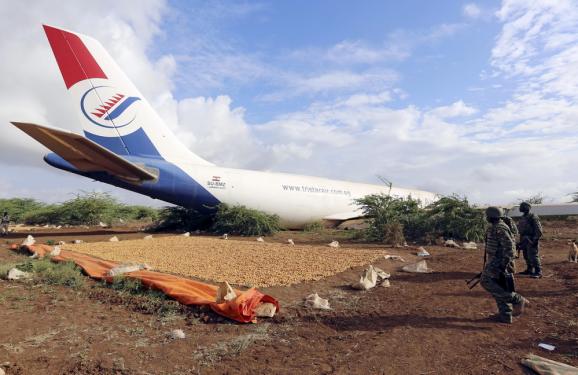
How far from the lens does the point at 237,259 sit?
9773 millimetres

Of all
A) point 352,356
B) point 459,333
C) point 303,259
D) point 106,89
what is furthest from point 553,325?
point 106,89

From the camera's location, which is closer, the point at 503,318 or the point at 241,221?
the point at 503,318

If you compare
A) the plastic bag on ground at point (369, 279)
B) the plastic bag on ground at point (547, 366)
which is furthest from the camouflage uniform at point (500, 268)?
Answer: the plastic bag on ground at point (369, 279)

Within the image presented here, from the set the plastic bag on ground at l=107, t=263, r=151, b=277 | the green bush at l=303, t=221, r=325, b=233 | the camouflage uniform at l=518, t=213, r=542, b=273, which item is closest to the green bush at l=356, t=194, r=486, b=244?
the green bush at l=303, t=221, r=325, b=233

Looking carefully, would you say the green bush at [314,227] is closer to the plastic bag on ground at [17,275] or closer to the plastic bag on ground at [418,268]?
the plastic bag on ground at [418,268]

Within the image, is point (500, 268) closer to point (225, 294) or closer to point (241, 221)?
point (225, 294)

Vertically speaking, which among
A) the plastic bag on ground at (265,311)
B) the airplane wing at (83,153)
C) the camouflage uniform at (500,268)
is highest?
the airplane wing at (83,153)

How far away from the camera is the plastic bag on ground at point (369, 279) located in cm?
723

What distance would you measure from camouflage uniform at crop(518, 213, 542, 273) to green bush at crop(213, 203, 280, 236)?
413 inches

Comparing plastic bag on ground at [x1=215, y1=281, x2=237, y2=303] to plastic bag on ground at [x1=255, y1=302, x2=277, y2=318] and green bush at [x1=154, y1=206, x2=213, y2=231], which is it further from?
green bush at [x1=154, y1=206, x2=213, y2=231]

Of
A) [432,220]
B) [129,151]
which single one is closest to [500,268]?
[432,220]

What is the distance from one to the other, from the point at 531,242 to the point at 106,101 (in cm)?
1534

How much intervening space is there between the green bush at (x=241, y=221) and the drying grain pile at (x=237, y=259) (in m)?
4.15

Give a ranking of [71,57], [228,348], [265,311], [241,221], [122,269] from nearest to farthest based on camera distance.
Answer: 1. [228,348]
2. [265,311]
3. [122,269]
4. [71,57]
5. [241,221]
